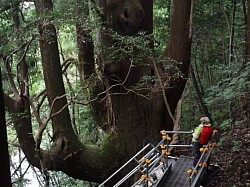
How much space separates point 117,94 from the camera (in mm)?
9234

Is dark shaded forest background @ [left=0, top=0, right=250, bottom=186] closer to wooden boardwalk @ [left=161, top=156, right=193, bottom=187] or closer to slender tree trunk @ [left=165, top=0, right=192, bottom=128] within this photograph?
slender tree trunk @ [left=165, top=0, right=192, bottom=128]

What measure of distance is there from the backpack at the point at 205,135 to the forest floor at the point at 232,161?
3.03 feet

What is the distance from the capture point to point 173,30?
29.2ft

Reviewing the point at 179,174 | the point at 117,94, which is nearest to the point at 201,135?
the point at 179,174

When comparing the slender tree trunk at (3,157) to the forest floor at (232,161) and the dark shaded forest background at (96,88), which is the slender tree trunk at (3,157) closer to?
the dark shaded forest background at (96,88)

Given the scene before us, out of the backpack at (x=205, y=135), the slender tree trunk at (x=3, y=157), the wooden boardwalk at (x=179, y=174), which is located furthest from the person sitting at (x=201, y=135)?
the slender tree trunk at (x=3, y=157)

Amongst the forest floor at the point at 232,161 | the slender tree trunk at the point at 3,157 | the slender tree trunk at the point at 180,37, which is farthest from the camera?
the slender tree trunk at the point at 180,37

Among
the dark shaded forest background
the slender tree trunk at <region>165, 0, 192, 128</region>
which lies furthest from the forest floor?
the slender tree trunk at <region>165, 0, 192, 128</region>

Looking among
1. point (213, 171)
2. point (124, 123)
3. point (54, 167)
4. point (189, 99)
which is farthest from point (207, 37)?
point (54, 167)

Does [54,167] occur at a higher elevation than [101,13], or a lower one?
lower

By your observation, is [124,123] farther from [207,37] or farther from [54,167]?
[207,37]

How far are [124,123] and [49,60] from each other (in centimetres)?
263

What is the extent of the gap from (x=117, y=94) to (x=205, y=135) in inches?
112

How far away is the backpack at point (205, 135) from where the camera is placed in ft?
24.0
